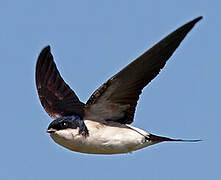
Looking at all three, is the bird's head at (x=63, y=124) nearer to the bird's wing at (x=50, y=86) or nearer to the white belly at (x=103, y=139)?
the white belly at (x=103, y=139)

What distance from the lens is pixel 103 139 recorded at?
7840 mm

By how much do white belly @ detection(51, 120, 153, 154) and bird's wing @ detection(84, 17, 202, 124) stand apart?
0.40ft

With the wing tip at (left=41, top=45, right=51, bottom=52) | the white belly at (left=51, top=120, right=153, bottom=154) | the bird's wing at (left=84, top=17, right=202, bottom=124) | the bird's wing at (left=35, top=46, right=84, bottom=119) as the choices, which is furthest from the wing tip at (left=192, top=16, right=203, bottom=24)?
the wing tip at (left=41, top=45, right=51, bottom=52)

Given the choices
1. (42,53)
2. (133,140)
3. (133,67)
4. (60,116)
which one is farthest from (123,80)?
(42,53)

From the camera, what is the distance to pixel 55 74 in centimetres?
961

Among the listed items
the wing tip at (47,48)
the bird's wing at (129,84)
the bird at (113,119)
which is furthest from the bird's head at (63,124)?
the wing tip at (47,48)

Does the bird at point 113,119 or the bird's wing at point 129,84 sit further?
the bird at point 113,119

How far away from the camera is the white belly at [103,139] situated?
25.4 ft

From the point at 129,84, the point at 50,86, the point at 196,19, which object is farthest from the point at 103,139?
the point at 50,86

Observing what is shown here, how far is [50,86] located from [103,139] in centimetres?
194

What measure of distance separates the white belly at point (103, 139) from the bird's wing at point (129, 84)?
0.40 ft

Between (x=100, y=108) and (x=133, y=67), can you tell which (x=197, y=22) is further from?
(x=100, y=108)

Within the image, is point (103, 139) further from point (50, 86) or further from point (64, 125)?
point (50, 86)

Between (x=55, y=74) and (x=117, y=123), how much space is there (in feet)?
5.74
